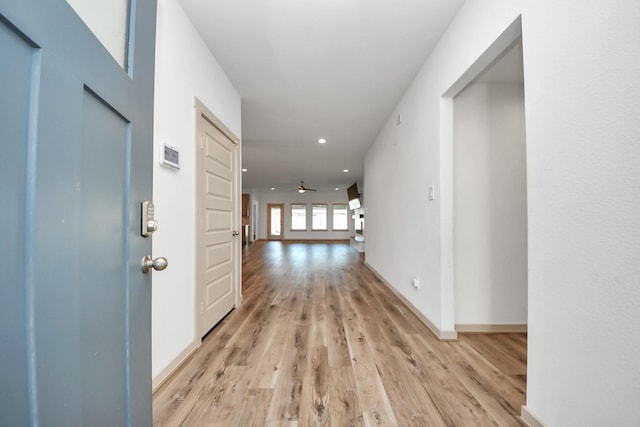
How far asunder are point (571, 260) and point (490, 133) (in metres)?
1.80

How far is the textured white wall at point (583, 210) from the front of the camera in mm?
875

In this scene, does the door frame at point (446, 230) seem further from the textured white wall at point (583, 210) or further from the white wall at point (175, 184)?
the white wall at point (175, 184)

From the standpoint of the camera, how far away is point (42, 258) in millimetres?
472

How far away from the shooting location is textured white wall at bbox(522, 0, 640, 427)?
88cm

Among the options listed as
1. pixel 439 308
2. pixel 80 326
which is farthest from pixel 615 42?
pixel 439 308

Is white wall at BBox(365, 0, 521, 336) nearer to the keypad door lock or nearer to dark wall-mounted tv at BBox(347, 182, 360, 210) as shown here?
the keypad door lock

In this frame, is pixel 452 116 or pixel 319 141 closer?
pixel 452 116

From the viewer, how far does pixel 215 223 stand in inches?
97.5

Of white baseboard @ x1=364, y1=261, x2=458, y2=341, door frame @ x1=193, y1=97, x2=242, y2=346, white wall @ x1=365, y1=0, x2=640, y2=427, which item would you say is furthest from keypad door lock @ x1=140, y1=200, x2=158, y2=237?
white baseboard @ x1=364, y1=261, x2=458, y2=341

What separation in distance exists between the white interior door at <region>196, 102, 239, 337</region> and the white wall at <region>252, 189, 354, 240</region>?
10.3 metres

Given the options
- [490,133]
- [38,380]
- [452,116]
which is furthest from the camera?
[490,133]

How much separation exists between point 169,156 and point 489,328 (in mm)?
3110

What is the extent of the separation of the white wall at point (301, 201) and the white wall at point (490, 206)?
10794 mm

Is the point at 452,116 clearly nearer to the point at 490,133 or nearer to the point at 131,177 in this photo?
the point at 490,133
